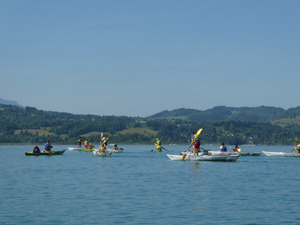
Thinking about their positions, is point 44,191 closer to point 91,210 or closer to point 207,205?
point 91,210

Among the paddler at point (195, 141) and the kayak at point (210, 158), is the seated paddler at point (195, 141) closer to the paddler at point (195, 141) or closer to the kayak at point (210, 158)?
the paddler at point (195, 141)

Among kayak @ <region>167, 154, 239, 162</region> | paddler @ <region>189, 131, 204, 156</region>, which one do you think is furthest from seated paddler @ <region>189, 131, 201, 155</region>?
kayak @ <region>167, 154, 239, 162</region>

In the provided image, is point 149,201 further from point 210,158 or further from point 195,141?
point 210,158

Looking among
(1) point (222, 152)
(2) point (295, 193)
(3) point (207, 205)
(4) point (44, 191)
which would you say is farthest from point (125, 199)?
(1) point (222, 152)

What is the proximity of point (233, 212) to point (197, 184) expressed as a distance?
10.1 metres

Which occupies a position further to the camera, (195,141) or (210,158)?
(210,158)

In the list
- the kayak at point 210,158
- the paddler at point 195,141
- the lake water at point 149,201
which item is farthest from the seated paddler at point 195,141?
the lake water at point 149,201

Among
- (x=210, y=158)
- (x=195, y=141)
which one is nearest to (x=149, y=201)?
(x=195, y=141)

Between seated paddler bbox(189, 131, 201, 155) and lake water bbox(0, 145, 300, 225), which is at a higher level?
seated paddler bbox(189, 131, 201, 155)

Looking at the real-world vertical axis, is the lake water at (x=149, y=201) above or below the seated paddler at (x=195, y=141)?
below

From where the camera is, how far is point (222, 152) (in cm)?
6128

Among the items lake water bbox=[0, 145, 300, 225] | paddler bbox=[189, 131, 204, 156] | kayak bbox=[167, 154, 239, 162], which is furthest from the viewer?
kayak bbox=[167, 154, 239, 162]

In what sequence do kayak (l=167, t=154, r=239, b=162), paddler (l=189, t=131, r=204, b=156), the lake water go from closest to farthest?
the lake water
paddler (l=189, t=131, r=204, b=156)
kayak (l=167, t=154, r=239, b=162)

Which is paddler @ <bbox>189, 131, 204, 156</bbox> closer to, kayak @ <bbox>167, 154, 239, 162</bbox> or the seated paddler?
the seated paddler
